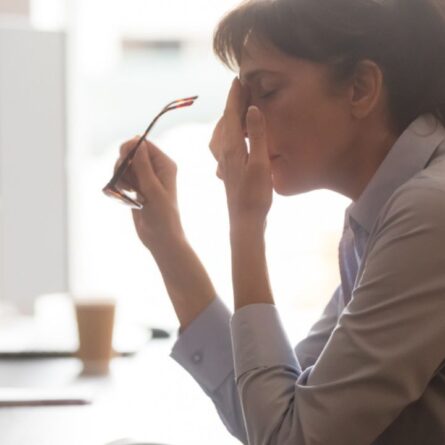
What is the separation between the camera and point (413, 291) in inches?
35.5

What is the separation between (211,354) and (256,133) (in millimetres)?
334

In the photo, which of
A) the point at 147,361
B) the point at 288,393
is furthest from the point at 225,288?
the point at 288,393

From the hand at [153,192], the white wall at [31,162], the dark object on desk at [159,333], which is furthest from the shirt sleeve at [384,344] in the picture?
the white wall at [31,162]

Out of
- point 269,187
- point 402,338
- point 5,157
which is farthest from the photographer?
point 5,157

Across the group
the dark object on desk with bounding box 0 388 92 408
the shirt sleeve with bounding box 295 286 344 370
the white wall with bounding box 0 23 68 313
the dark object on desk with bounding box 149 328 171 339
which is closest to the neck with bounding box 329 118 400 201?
the shirt sleeve with bounding box 295 286 344 370

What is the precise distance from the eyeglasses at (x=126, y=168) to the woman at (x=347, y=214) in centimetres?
11

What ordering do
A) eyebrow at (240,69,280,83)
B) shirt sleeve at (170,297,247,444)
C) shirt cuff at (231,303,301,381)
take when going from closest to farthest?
shirt cuff at (231,303,301,381), eyebrow at (240,69,280,83), shirt sleeve at (170,297,247,444)

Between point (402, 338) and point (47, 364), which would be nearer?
point (402, 338)

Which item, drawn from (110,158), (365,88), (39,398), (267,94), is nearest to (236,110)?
(267,94)

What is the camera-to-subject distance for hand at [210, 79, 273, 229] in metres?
1.08

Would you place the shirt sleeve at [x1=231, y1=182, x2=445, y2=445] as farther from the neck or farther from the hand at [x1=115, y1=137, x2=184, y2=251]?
the hand at [x1=115, y1=137, x2=184, y2=251]

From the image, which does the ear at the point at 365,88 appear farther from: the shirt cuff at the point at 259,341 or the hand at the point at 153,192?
the hand at the point at 153,192

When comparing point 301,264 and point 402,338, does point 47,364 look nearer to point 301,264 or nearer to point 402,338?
point 402,338

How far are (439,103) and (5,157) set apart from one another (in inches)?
76.5
